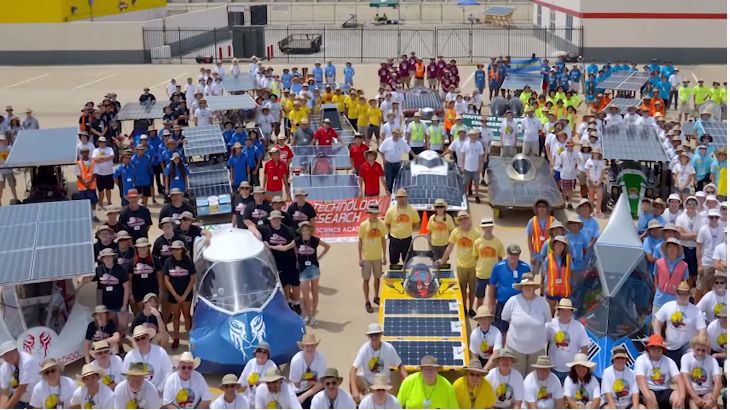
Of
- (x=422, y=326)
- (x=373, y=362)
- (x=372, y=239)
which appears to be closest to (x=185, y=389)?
(x=373, y=362)

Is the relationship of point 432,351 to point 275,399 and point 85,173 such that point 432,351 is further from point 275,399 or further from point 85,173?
point 85,173

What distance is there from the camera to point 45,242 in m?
10.2

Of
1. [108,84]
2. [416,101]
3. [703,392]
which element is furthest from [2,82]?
[703,392]

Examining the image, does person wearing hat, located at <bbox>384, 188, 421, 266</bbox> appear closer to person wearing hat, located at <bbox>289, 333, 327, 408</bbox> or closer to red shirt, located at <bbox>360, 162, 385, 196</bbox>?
red shirt, located at <bbox>360, 162, 385, 196</bbox>

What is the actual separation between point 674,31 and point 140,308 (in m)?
31.9

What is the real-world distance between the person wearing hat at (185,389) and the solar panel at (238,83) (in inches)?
697

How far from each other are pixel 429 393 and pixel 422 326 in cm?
258

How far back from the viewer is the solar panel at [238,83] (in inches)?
969

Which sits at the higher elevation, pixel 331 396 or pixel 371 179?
pixel 371 179

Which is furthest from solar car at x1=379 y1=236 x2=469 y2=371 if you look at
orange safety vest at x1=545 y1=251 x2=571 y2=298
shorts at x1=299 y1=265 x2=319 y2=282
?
orange safety vest at x1=545 y1=251 x2=571 y2=298

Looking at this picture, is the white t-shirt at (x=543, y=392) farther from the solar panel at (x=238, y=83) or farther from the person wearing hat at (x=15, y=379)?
the solar panel at (x=238, y=83)

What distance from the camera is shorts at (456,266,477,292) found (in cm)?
1081

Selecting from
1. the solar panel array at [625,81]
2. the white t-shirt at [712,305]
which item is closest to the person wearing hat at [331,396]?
the white t-shirt at [712,305]

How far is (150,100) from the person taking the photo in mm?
20984
